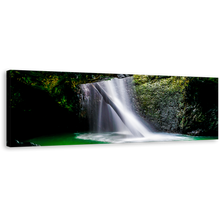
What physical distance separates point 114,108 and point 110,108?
935 mm

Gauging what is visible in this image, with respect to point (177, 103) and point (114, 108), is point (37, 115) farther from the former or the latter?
point (177, 103)

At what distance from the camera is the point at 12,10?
3.96ft

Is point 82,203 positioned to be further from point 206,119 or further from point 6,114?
point 206,119

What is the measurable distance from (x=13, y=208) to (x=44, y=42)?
1.47 metres

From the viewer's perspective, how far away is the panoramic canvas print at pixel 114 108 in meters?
4.76

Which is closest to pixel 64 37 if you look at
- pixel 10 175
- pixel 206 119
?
pixel 10 175

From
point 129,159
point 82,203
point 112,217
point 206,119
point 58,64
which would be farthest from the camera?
point 206,119

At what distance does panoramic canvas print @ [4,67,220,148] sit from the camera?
4.76 meters

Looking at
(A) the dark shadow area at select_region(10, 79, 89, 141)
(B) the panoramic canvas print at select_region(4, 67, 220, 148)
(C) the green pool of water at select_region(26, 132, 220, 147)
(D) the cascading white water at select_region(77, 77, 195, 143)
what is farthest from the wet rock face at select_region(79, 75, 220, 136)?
(A) the dark shadow area at select_region(10, 79, 89, 141)

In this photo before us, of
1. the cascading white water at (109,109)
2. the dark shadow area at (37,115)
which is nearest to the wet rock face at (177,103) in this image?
the cascading white water at (109,109)

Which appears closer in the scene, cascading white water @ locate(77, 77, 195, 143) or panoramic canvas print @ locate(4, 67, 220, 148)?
panoramic canvas print @ locate(4, 67, 220, 148)

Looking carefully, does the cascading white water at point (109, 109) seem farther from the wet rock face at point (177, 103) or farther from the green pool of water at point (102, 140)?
the green pool of water at point (102, 140)

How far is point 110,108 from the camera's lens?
7.04 metres

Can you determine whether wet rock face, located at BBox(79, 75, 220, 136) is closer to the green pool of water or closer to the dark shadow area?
the green pool of water
